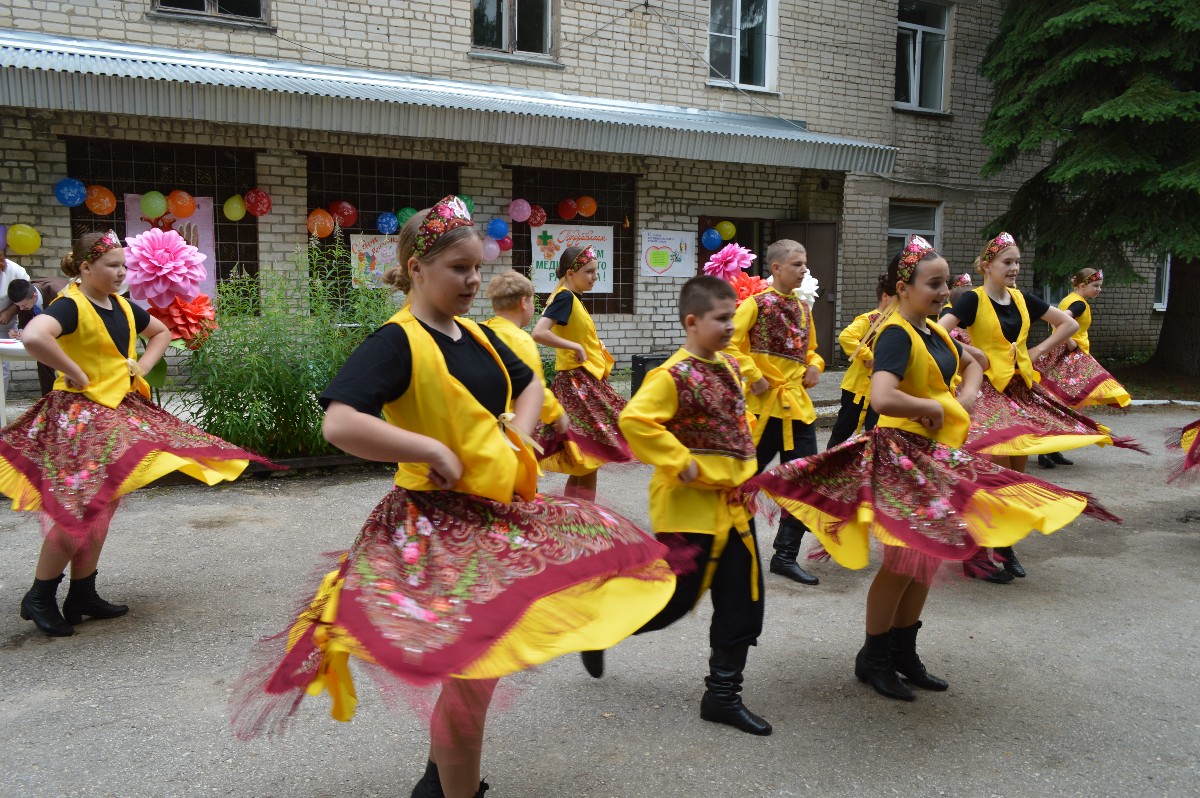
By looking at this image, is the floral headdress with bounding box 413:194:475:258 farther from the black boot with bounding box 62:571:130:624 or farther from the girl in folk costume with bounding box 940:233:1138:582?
the girl in folk costume with bounding box 940:233:1138:582

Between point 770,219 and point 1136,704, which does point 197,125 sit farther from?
point 1136,704

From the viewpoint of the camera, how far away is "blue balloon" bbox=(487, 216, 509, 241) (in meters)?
13.3

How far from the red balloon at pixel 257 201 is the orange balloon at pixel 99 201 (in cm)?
145

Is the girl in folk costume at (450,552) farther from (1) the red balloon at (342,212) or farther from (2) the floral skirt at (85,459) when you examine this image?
(1) the red balloon at (342,212)

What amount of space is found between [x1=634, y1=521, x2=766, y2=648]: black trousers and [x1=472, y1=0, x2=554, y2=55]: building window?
11.4m

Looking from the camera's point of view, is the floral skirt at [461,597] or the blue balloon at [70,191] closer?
the floral skirt at [461,597]

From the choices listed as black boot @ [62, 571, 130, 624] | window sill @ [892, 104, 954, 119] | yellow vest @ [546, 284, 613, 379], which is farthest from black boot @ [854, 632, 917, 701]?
window sill @ [892, 104, 954, 119]

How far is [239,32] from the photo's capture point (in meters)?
11.7

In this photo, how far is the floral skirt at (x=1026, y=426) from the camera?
5.66 metres

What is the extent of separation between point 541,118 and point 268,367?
5368 millimetres

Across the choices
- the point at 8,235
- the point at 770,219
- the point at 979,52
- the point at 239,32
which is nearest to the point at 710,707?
the point at 8,235

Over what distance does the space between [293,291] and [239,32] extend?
4718mm

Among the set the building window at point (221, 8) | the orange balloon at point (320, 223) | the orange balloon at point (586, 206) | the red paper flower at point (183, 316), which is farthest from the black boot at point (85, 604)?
the orange balloon at point (586, 206)

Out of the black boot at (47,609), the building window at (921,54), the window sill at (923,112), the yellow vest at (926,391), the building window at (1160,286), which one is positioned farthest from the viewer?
the building window at (1160,286)
